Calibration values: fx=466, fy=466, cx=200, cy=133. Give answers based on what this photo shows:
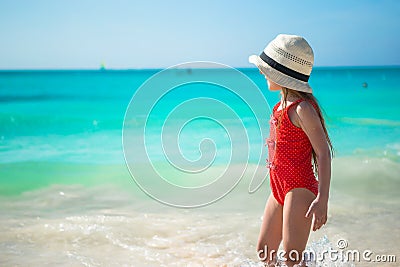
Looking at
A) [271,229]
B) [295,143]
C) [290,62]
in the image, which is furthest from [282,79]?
[271,229]

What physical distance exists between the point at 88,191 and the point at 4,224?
60.2 inches

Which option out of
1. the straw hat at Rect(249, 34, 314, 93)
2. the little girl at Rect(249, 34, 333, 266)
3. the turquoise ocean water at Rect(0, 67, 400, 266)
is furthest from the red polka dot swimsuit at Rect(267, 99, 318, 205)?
the turquoise ocean water at Rect(0, 67, 400, 266)

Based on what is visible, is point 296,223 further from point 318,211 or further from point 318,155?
point 318,155

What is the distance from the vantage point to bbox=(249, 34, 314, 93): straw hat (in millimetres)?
2465

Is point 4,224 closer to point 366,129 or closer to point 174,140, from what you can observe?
point 174,140

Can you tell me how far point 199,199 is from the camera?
534 centimetres

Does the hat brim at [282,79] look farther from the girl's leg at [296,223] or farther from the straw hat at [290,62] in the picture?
the girl's leg at [296,223]

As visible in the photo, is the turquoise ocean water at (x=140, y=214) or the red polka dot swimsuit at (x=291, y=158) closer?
the red polka dot swimsuit at (x=291, y=158)

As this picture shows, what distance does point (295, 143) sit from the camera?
2.48 meters

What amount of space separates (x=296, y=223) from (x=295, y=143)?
418 millimetres

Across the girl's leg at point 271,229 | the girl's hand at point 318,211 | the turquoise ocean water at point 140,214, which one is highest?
the girl's hand at point 318,211

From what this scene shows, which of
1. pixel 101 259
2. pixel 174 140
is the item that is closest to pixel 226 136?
pixel 174 140

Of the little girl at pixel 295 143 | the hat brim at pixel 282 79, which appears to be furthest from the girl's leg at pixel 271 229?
the hat brim at pixel 282 79

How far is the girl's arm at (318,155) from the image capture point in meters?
2.31
